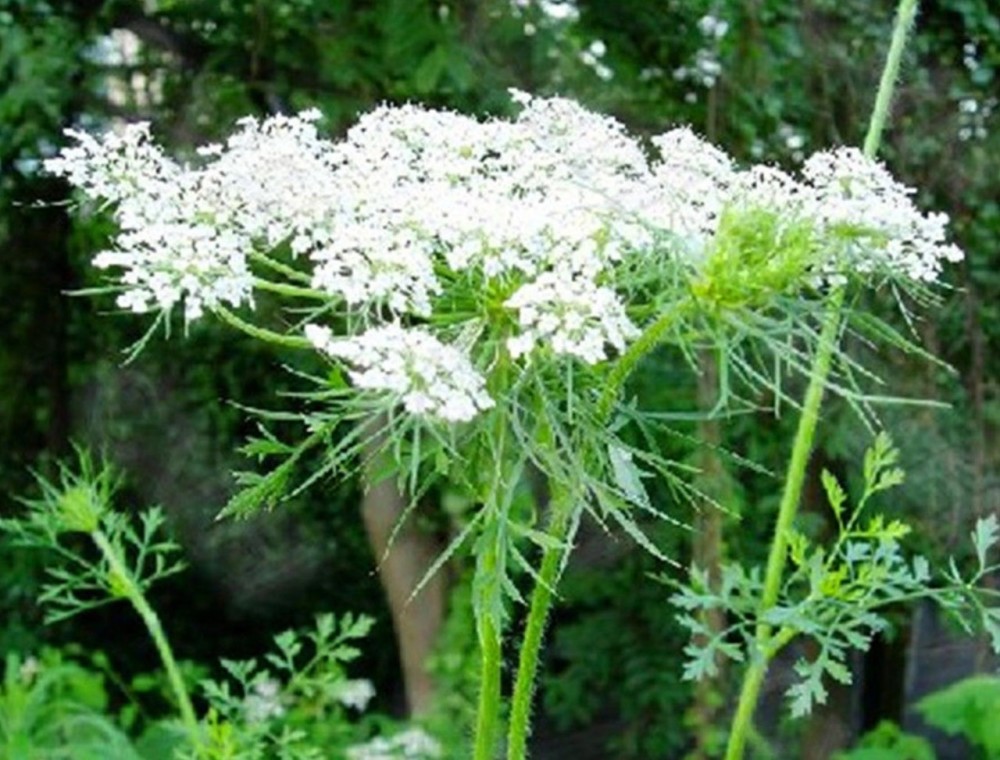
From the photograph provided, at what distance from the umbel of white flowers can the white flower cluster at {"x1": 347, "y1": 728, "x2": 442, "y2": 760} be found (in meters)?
1.67

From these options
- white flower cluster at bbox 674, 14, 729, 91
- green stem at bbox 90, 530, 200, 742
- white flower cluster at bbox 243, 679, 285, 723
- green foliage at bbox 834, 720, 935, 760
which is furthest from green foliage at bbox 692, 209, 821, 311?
white flower cluster at bbox 674, 14, 729, 91

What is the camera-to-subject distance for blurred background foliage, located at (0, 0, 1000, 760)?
3.24m

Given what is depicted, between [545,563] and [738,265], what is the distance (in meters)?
0.20

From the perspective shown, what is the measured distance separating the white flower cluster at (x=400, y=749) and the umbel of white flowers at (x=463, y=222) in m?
1.67

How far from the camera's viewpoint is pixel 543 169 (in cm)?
111

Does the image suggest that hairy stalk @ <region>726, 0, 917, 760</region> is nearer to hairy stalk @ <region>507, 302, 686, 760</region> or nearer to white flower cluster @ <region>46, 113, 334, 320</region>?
hairy stalk @ <region>507, 302, 686, 760</region>

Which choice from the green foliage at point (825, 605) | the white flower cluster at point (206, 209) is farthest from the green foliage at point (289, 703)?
the white flower cluster at point (206, 209)

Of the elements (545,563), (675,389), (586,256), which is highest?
(675,389)

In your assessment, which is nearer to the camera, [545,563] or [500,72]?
[545,563]

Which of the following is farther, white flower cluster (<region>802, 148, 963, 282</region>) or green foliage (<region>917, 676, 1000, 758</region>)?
green foliage (<region>917, 676, 1000, 758</region>)

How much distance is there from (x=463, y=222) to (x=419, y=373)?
0.32ft

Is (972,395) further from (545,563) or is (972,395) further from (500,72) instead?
(545,563)

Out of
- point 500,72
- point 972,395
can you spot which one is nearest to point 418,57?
point 500,72

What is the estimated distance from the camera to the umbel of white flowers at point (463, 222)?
983mm
